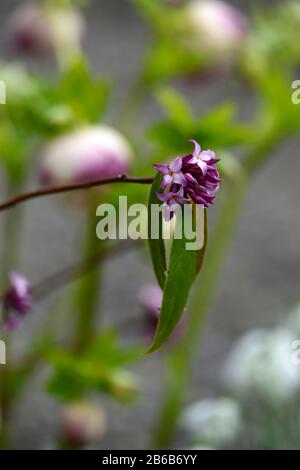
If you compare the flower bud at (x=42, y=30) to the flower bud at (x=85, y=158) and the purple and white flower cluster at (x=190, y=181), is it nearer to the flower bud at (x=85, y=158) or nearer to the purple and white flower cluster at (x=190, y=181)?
the flower bud at (x=85, y=158)

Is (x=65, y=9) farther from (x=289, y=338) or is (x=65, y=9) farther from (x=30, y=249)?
(x=30, y=249)

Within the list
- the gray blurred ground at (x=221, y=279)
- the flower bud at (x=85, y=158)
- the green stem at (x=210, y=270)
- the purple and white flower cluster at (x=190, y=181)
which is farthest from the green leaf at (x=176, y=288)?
the gray blurred ground at (x=221, y=279)

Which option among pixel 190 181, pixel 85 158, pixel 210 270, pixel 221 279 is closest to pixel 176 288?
pixel 190 181
